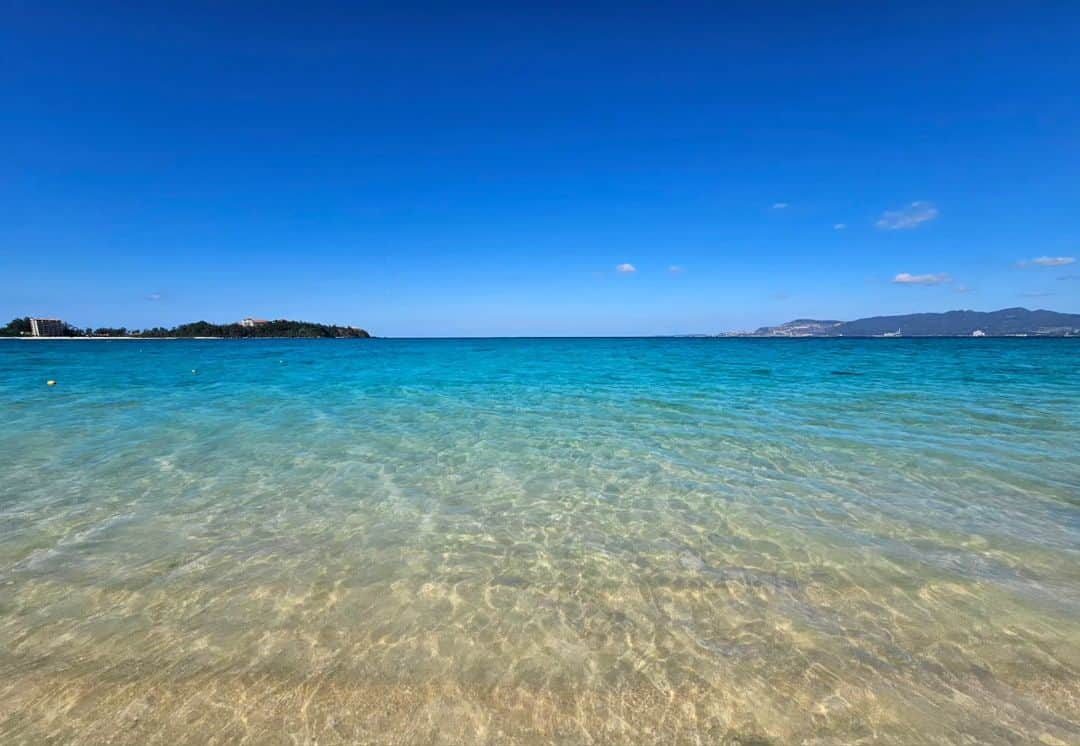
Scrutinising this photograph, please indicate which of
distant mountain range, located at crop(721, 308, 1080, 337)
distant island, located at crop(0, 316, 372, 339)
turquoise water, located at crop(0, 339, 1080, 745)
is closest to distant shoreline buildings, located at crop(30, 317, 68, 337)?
distant island, located at crop(0, 316, 372, 339)

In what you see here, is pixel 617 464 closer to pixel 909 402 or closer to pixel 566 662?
pixel 566 662

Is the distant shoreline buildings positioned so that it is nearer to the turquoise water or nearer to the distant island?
the distant island

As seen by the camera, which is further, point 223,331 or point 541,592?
point 223,331

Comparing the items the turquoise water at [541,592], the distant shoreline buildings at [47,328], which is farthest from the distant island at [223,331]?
the turquoise water at [541,592]

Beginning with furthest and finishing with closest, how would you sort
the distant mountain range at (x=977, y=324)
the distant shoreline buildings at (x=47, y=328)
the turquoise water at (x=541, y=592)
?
the distant mountain range at (x=977, y=324) → the distant shoreline buildings at (x=47, y=328) → the turquoise water at (x=541, y=592)

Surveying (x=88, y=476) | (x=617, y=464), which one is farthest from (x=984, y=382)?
(x=88, y=476)

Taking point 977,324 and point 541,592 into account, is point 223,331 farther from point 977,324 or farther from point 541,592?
point 977,324

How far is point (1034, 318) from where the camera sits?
168m

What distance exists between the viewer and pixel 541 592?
12.6ft

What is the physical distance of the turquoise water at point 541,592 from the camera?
8.52ft

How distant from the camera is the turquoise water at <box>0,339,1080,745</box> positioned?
8.52ft

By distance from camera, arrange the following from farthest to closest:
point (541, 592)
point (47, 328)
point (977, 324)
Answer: point (977, 324)
point (47, 328)
point (541, 592)

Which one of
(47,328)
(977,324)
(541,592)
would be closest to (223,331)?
(47,328)

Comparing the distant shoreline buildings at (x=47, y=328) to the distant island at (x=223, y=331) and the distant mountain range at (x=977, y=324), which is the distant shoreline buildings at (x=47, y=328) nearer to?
the distant island at (x=223, y=331)
